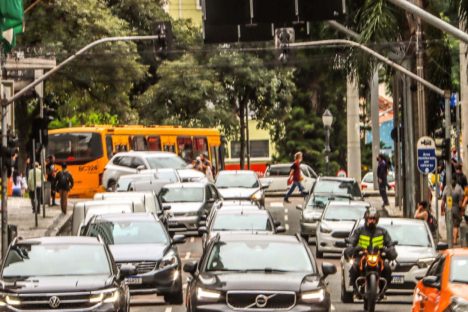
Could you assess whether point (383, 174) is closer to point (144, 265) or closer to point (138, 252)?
point (138, 252)

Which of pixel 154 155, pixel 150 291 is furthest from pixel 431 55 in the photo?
pixel 150 291

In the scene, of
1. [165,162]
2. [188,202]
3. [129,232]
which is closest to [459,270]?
[129,232]

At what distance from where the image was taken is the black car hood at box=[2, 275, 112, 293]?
22.0 meters

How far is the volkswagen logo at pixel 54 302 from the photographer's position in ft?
71.5

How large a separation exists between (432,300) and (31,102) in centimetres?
6390

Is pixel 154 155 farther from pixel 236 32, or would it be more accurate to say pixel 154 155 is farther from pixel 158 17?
pixel 158 17

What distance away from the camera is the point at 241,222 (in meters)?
37.2

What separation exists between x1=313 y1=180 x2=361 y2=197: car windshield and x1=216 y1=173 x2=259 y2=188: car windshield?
19.1 feet

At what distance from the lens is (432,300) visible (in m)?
20.0

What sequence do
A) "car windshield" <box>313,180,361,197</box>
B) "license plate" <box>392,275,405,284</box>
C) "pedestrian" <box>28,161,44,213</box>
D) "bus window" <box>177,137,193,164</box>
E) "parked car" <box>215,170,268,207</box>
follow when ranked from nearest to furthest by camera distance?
"license plate" <box>392,275,405,284</box>
"car windshield" <box>313,180,361,197</box>
"pedestrian" <box>28,161,44,213</box>
"parked car" <box>215,170,268,207</box>
"bus window" <box>177,137,193,164</box>

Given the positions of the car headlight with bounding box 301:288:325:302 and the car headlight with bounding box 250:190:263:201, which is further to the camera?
the car headlight with bounding box 250:190:263:201

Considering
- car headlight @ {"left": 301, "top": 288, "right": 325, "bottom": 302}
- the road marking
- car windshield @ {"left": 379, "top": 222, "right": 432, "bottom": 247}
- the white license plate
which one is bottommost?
the road marking

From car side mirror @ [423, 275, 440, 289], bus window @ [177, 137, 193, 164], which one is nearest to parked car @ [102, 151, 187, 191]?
bus window @ [177, 137, 193, 164]

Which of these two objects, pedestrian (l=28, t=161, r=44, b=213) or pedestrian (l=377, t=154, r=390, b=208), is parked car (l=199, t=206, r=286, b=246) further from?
pedestrian (l=377, t=154, r=390, b=208)
